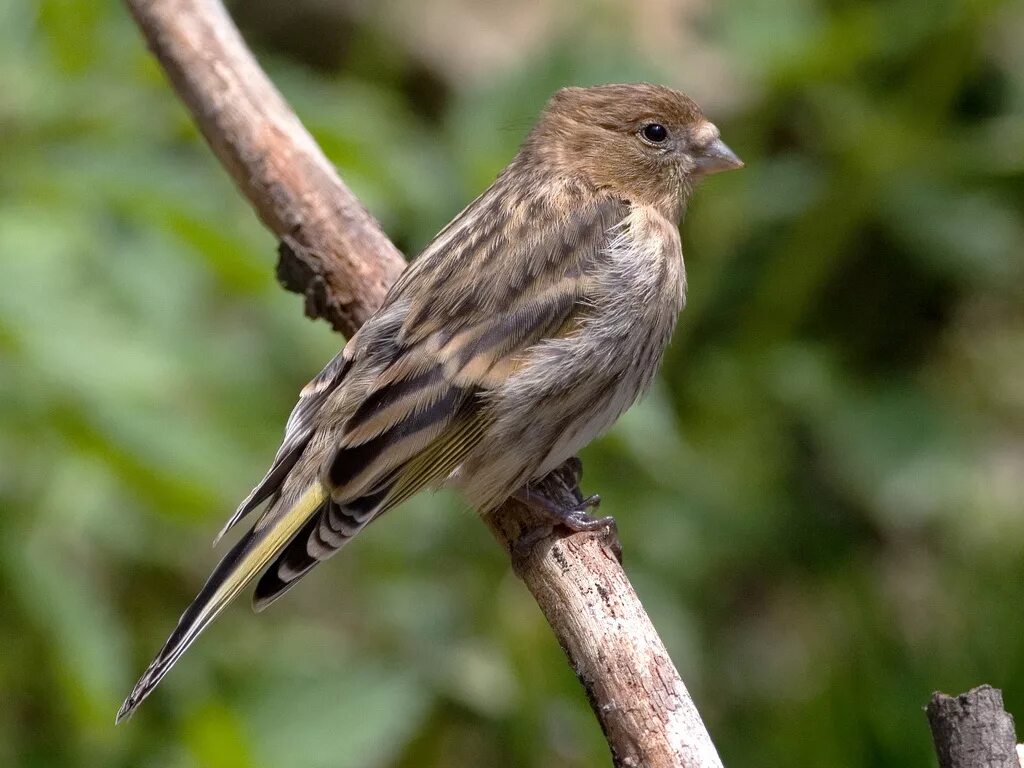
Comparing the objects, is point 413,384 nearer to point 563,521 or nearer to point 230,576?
point 563,521

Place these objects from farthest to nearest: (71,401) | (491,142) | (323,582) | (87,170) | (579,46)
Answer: (323,582)
(579,46)
(491,142)
(87,170)
(71,401)

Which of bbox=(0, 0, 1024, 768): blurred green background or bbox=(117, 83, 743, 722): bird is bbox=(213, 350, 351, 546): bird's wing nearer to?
bbox=(117, 83, 743, 722): bird

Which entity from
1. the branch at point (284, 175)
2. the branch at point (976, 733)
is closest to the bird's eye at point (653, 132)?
the branch at point (284, 175)

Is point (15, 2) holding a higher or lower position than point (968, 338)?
lower

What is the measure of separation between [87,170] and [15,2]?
569 mm

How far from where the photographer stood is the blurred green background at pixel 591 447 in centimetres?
374

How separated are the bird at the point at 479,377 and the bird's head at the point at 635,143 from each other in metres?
0.16

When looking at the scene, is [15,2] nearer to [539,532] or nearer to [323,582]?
[539,532]

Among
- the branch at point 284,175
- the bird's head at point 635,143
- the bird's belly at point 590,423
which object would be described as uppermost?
the bird's head at point 635,143

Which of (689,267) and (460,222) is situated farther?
(689,267)

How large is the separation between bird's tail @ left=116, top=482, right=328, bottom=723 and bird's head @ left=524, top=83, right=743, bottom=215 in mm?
1171

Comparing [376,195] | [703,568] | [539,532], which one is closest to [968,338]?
[703,568]

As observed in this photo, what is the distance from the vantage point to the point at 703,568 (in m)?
4.98

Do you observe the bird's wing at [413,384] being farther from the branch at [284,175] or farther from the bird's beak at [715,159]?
the bird's beak at [715,159]
